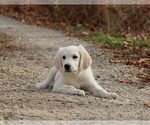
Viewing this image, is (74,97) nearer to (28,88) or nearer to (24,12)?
(28,88)

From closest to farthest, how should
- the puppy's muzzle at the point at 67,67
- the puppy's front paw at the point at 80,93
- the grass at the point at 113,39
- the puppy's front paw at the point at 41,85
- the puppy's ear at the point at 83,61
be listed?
the puppy's front paw at the point at 80,93 → the puppy's muzzle at the point at 67,67 → the puppy's ear at the point at 83,61 → the puppy's front paw at the point at 41,85 → the grass at the point at 113,39

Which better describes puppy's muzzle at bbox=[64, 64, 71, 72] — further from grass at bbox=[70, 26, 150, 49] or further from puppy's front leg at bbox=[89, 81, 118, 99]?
grass at bbox=[70, 26, 150, 49]

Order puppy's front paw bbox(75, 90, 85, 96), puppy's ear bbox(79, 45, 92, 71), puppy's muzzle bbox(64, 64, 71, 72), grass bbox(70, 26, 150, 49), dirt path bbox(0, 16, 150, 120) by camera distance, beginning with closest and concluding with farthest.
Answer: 1. dirt path bbox(0, 16, 150, 120)
2. puppy's front paw bbox(75, 90, 85, 96)
3. puppy's muzzle bbox(64, 64, 71, 72)
4. puppy's ear bbox(79, 45, 92, 71)
5. grass bbox(70, 26, 150, 49)

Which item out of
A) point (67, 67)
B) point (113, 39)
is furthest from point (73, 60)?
point (113, 39)

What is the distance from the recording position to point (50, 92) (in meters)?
7.36

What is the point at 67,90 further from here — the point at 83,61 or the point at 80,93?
the point at 83,61

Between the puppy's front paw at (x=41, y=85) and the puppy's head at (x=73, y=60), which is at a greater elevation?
the puppy's head at (x=73, y=60)

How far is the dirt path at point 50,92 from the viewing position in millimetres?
6160

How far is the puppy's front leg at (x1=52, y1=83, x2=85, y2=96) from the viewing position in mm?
7050

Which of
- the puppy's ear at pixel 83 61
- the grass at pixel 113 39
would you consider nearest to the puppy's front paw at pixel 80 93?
the puppy's ear at pixel 83 61

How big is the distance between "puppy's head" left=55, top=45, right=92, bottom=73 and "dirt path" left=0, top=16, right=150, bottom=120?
1.26 ft

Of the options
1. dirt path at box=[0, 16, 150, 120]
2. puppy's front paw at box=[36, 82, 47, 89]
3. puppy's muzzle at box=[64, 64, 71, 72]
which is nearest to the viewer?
dirt path at box=[0, 16, 150, 120]

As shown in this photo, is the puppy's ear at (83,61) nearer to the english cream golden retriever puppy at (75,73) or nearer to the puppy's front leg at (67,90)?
the english cream golden retriever puppy at (75,73)

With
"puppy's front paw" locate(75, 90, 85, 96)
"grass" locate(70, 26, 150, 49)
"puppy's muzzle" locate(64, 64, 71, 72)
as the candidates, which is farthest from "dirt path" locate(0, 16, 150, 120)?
"grass" locate(70, 26, 150, 49)
